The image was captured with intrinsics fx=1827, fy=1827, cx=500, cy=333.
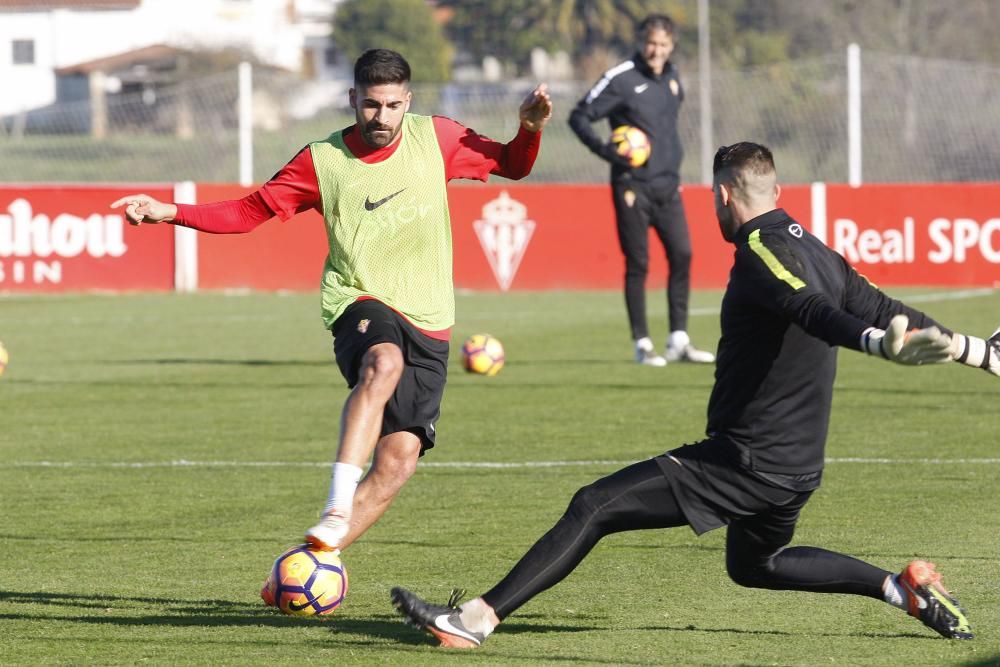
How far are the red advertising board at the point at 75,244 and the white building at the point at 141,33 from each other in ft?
115

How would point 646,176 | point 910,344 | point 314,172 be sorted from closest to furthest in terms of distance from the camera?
point 910,344
point 314,172
point 646,176

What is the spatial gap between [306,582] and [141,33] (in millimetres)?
69564

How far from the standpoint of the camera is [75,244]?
78.8 ft

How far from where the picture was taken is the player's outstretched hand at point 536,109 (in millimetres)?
6766

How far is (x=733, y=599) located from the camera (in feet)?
22.0

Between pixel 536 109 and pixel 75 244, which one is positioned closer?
pixel 536 109

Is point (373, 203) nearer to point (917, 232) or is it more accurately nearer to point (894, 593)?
point (894, 593)

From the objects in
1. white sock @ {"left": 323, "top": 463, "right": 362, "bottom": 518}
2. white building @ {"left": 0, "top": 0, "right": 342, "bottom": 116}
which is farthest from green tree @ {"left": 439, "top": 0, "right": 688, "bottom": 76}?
white sock @ {"left": 323, "top": 463, "right": 362, "bottom": 518}

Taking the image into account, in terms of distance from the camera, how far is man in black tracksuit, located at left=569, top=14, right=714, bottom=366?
14633 millimetres

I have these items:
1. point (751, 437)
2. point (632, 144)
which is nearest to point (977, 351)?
point (751, 437)

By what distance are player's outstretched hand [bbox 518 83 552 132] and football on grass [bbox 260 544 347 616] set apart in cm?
177

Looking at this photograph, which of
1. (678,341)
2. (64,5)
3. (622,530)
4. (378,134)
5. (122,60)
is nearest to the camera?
(622,530)

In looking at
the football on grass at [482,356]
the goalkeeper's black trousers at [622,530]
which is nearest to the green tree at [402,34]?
the football on grass at [482,356]

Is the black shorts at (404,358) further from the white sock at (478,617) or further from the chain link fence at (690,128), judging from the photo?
the chain link fence at (690,128)
